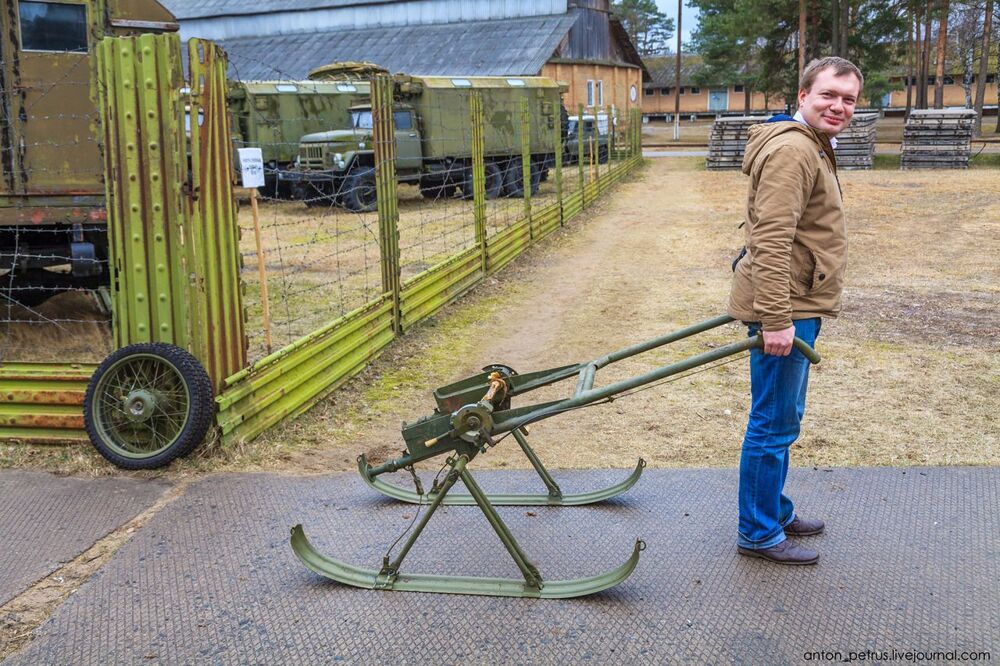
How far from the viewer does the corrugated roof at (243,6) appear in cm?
4434

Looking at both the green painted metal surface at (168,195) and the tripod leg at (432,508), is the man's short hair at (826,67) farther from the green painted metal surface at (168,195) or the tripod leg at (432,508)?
the green painted metal surface at (168,195)

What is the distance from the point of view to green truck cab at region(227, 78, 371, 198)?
67.5 feet

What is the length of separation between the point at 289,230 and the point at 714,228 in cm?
733

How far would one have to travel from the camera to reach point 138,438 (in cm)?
517

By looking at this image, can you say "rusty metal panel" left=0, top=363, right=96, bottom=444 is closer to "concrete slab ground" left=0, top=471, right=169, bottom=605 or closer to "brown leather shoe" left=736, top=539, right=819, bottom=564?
"concrete slab ground" left=0, top=471, right=169, bottom=605

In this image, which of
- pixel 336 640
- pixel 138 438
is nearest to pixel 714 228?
pixel 138 438

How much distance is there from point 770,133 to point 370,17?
42875 millimetres

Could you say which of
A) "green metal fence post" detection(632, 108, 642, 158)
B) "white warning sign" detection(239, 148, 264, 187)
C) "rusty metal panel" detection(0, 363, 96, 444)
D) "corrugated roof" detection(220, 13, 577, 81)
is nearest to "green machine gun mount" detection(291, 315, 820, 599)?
"rusty metal panel" detection(0, 363, 96, 444)

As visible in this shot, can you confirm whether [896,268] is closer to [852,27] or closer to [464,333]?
[464,333]

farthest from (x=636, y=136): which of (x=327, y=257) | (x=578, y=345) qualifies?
(x=578, y=345)

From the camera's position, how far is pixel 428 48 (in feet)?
132

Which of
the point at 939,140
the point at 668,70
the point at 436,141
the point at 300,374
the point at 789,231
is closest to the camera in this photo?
the point at 789,231

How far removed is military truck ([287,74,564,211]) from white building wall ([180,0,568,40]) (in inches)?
728

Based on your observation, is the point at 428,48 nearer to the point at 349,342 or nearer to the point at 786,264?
the point at 349,342
